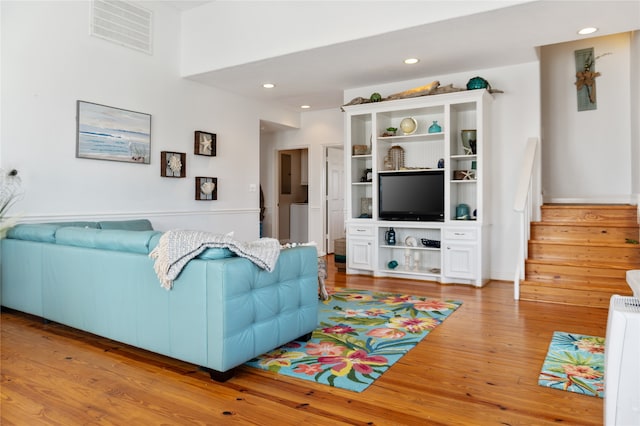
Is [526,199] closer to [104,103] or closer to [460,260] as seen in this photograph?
[460,260]

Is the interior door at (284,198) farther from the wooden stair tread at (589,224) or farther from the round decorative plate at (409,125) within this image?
the wooden stair tread at (589,224)

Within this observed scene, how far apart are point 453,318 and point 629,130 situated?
4012mm

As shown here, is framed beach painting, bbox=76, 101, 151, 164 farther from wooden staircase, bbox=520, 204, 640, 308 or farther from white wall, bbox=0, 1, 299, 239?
wooden staircase, bbox=520, 204, 640, 308

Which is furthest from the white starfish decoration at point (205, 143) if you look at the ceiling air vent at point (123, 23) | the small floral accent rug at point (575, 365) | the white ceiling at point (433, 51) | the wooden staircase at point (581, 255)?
the small floral accent rug at point (575, 365)

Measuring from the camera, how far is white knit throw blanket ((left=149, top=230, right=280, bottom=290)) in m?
2.36

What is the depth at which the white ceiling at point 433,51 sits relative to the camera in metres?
3.79

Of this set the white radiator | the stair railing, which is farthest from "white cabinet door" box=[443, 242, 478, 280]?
the white radiator

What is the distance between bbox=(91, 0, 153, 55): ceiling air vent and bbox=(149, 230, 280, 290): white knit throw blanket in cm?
341

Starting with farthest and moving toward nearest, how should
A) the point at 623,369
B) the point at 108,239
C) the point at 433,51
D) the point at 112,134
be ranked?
the point at 112,134 → the point at 433,51 → the point at 108,239 → the point at 623,369

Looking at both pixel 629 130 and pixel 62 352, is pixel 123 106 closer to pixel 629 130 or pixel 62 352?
pixel 62 352

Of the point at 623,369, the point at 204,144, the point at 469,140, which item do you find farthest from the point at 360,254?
the point at 623,369

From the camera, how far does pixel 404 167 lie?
5.89 meters

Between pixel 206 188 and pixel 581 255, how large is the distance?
449 cm

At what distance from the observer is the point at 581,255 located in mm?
4598
